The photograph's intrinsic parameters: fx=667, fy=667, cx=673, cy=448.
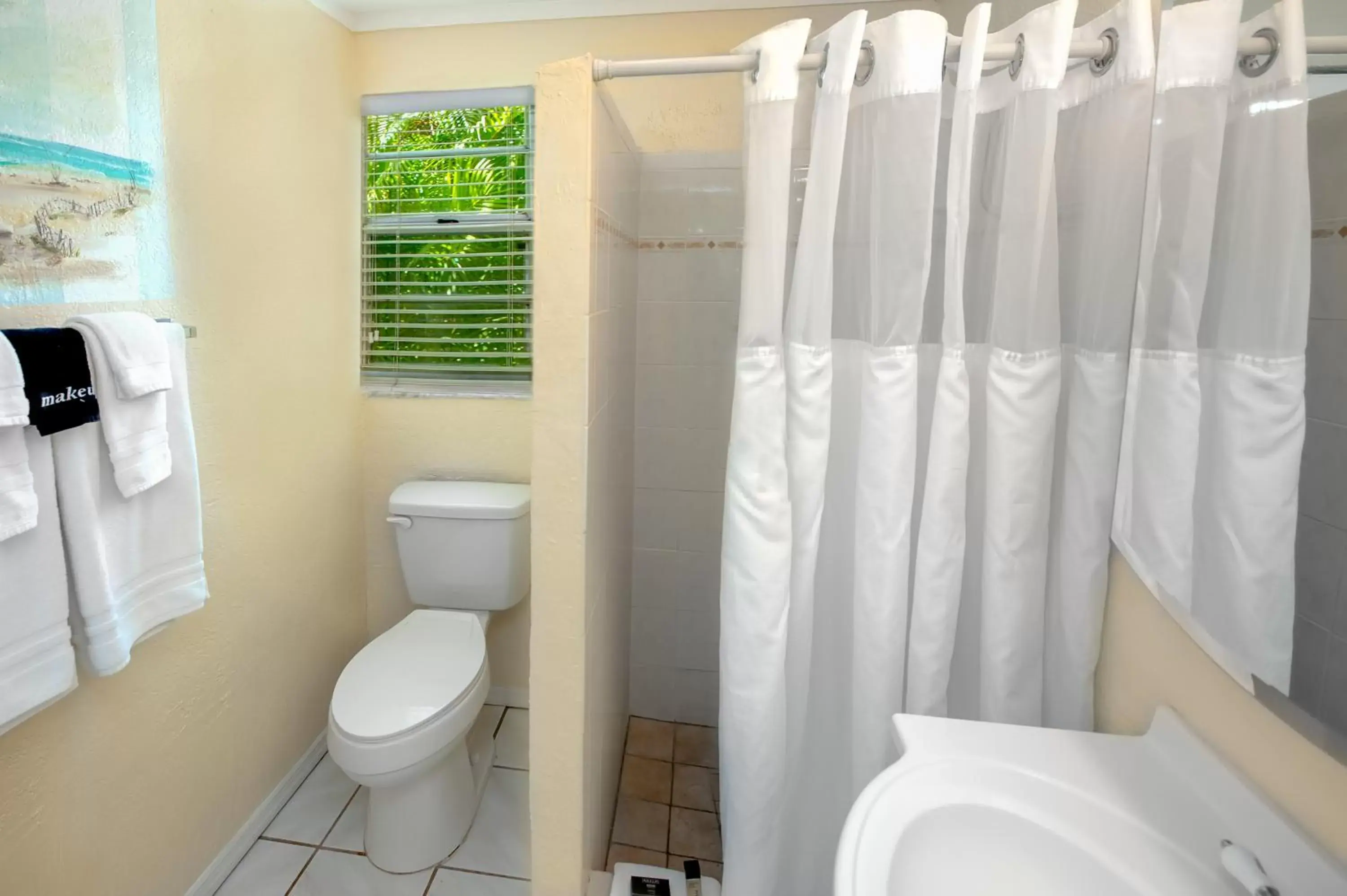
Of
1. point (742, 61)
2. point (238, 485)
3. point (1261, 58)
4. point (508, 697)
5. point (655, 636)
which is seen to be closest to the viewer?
point (1261, 58)

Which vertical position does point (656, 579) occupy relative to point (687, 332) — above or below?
below

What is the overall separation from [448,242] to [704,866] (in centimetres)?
194

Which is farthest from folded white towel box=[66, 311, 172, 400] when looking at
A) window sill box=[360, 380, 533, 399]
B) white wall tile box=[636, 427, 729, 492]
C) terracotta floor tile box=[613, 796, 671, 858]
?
terracotta floor tile box=[613, 796, 671, 858]

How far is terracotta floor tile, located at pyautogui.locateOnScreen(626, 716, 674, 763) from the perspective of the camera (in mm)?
2037

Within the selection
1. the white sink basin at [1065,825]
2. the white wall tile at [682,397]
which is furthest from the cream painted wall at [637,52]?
the white sink basin at [1065,825]

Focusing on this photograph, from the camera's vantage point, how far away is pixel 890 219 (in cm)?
103

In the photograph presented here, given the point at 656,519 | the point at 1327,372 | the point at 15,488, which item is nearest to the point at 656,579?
the point at 656,519

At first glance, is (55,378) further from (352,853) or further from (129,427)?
(352,853)

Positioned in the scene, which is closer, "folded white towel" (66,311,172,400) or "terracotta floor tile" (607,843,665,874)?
"folded white towel" (66,311,172,400)

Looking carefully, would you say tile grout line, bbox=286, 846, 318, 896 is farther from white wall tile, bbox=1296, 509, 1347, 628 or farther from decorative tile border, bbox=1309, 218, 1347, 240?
decorative tile border, bbox=1309, 218, 1347, 240

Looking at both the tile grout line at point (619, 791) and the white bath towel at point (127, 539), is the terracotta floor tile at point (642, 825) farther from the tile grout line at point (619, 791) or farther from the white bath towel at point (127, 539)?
the white bath towel at point (127, 539)

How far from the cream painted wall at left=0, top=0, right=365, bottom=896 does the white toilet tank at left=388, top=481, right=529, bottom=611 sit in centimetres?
26

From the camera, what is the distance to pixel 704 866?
1.65 m

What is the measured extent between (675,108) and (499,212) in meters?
0.63
